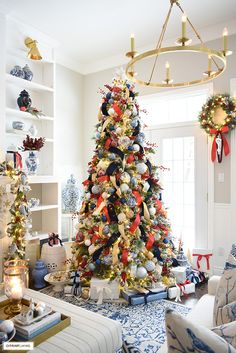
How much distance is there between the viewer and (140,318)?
2580mm

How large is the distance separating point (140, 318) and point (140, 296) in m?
0.27

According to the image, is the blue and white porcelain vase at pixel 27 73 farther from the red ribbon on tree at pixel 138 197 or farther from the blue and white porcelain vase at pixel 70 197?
the red ribbon on tree at pixel 138 197

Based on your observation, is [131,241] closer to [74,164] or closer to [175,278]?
[175,278]

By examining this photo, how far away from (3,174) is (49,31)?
2109 millimetres

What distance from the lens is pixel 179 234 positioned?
4133 millimetres

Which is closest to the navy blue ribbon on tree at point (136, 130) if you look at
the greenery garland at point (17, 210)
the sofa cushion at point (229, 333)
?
the greenery garland at point (17, 210)

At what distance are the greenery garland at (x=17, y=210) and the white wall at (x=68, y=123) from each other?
111cm

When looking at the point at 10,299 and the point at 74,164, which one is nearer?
the point at 10,299

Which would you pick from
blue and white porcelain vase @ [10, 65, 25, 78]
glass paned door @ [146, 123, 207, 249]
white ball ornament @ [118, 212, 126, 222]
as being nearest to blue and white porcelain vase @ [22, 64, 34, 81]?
blue and white porcelain vase @ [10, 65, 25, 78]

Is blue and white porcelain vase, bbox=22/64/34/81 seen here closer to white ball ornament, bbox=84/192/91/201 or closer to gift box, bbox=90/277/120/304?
white ball ornament, bbox=84/192/91/201

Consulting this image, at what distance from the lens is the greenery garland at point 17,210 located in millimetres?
3156

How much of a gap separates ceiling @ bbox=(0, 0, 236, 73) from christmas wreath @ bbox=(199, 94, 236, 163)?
92cm

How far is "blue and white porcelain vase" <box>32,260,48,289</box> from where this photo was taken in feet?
10.7

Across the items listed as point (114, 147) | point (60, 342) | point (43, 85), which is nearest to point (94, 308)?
point (60, 342)
